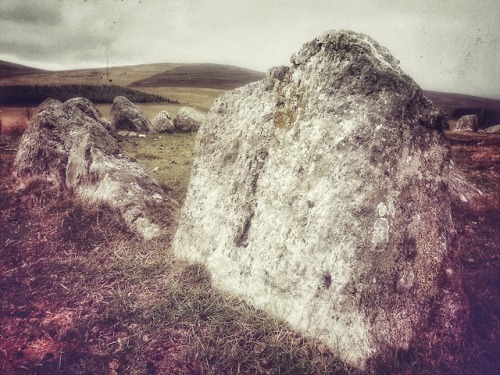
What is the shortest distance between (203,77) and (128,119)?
9254 cm

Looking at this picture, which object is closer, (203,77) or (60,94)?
(60,94)

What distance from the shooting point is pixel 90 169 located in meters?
7.57

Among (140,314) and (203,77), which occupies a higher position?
(203,77)

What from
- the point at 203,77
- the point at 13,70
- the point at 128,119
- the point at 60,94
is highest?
the point at 203,77

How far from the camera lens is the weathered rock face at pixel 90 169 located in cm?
673

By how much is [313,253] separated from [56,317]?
355 centimetres

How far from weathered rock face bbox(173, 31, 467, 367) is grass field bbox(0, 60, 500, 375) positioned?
0.30 m

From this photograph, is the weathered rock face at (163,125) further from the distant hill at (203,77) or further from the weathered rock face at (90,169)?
the distant hill at (203,77)

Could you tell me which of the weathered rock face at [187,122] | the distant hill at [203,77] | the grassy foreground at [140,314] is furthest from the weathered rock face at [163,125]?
the distant hill at [203,77]

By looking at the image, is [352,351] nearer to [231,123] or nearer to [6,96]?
[231,123]

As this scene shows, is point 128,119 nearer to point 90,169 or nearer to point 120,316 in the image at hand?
point 90,169

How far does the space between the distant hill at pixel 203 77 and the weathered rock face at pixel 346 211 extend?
3406 inches

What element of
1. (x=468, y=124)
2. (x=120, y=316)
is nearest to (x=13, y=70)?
(x=468, y=124)

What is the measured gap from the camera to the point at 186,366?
362 centimetres
